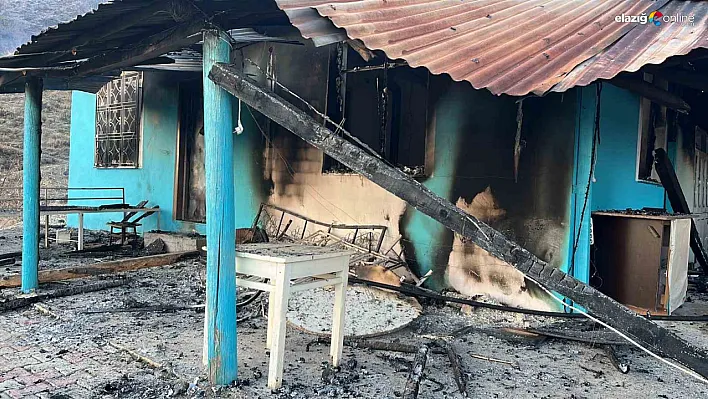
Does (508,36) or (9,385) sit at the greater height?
(508,36)

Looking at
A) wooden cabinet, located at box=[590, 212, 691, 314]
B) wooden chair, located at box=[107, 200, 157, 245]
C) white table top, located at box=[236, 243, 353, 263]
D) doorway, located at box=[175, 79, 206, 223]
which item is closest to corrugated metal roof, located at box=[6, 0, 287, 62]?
white table top, located at box=[236, 243, 353, 263]

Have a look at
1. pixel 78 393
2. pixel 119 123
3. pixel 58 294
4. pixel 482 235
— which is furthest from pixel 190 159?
pixel 482 235

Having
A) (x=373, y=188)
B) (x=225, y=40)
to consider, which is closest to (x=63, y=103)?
(x=373, y=188)

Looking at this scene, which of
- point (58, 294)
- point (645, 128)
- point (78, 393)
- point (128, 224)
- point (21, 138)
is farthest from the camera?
point (21, 138)

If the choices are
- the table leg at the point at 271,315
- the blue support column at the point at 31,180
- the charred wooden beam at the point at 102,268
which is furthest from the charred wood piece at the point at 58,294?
the table leg at the point at 271,315

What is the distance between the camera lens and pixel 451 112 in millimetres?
6027

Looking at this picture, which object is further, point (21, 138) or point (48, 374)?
point (21, 138)

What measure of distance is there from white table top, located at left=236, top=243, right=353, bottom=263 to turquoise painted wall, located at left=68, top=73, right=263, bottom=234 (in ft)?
14.3

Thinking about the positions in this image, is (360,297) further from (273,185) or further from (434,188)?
(273,185)

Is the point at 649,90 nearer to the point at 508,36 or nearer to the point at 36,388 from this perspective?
the point at 508,36

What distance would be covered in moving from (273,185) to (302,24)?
4899mm

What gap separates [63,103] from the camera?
25406mm

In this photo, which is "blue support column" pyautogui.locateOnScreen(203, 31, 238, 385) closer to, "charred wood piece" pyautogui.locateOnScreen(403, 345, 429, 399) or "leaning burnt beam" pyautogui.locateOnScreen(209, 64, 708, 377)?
"leaning burnt beam" pyautogui.locateOnScreen(209, 64, 708, 377)

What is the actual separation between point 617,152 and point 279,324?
4.23 m
